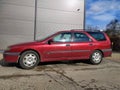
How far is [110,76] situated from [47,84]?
7.88 feet

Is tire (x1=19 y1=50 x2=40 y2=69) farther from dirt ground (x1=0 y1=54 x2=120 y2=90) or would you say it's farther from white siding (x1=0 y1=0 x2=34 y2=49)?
white siding (x1=0 y1=0 x2=34 y2=49)

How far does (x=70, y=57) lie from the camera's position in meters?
8.56

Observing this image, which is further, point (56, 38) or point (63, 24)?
point (63, 24)

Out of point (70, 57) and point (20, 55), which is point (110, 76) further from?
point (20, 55)

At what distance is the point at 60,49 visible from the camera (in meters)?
8.23

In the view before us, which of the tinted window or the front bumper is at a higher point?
the tinted window

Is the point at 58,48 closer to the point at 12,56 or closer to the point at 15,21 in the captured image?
the point at 12,56

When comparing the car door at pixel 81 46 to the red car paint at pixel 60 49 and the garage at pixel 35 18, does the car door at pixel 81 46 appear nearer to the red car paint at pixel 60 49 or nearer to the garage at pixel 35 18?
the red car paint at pixel 60 49

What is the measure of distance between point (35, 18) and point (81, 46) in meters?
7.22

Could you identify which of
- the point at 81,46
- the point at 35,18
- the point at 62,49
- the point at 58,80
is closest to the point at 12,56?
the point at 62,49

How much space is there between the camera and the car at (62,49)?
25.4ft

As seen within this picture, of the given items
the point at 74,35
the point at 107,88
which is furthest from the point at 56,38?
the point at 107,88

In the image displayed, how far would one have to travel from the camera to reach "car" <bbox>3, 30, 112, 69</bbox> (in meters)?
7.73

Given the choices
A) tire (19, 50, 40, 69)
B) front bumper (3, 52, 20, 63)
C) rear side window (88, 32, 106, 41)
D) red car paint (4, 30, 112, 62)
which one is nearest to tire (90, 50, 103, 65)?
red car paint (4, 30, 112, 62)
